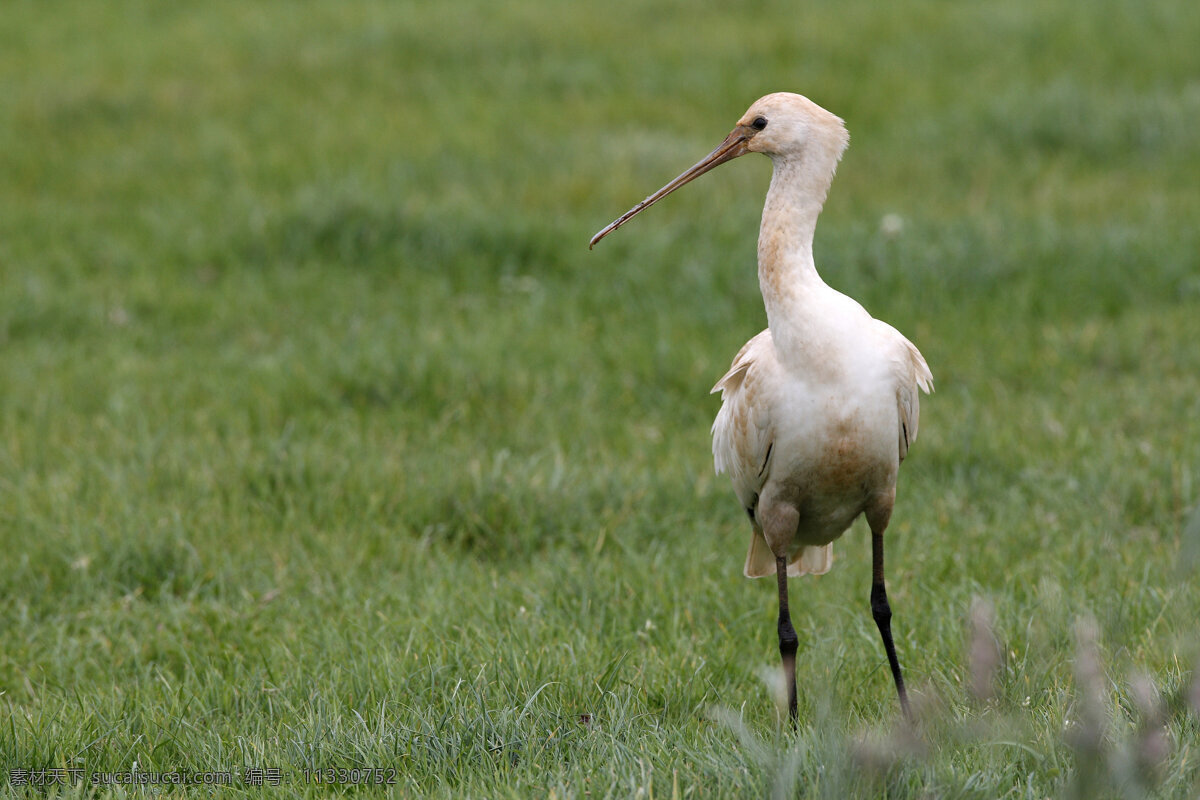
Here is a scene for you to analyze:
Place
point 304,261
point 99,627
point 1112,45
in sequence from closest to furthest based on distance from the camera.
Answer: point 99,627 < point 304,261 < point 1112,45

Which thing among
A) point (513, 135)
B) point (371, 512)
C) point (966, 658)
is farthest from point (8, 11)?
point (966, 658)

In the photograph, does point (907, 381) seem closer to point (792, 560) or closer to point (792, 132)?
point (792, 132)

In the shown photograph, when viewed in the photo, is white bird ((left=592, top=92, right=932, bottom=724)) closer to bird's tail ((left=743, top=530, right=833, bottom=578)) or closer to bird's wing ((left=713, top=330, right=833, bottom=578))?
bird's wing ((left=713, top=330, right=833, bottom=578))

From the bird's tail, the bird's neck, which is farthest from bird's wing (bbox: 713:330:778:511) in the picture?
the bird's tail

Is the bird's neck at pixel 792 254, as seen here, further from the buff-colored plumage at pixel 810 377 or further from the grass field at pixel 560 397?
the grass field at pixel 560 397

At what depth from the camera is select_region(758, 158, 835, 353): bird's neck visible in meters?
3.53

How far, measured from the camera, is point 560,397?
641cm

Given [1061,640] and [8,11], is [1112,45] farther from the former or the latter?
[8,11]

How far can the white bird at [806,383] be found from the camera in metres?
3.51

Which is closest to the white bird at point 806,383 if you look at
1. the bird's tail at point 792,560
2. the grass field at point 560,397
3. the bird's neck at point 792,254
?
the bird's neck at point 792,254

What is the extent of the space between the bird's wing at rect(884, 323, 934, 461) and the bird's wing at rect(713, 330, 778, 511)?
1.11 feet

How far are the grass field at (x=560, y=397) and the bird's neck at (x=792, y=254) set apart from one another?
37.1 inches

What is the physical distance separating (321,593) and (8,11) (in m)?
10.6

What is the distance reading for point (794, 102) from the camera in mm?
3680
